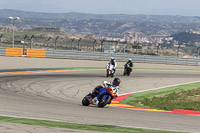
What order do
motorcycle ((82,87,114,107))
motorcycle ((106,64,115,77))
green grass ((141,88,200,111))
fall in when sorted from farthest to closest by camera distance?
1. motorcycle ((106,64,115,77))
2. green grass ((141,88,200,111))
3. motorcycle ((82,87,114,107))

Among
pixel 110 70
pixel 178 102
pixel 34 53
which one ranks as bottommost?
pixel 178 102

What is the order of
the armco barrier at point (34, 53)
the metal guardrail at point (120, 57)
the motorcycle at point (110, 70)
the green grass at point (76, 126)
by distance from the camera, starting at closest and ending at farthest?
the green grass at point (76, 126) < the motorcycle at point (110, 70) < the armco barrier at point (34, 53) < the metal guardrail at point (120, 57)

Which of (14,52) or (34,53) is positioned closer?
(14,52)

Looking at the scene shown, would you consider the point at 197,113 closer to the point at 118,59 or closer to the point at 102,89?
the point at 102,89

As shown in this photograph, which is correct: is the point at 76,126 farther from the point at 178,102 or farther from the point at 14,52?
the point at 14,52

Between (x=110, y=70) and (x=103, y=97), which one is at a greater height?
(x=103, y=97)

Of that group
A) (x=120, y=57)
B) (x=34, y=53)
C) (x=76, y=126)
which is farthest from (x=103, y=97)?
(x=120, y=57)

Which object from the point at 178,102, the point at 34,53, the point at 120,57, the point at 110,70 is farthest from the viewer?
the point at 120,57

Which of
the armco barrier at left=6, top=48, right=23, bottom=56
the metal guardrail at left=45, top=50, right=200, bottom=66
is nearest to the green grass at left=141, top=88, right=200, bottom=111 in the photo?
the metal guardrail at left=45, top=50, right=200, bottom=66

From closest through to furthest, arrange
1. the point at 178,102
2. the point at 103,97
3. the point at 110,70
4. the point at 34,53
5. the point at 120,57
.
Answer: the point at 103,97
the point at 178,102
the point at 110,70
the point at 34,53
the point at 120,57

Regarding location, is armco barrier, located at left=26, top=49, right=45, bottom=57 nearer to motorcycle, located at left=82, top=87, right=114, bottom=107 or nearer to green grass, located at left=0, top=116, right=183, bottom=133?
motorcycle, located at left=82, top=87, right=114, bottom=107

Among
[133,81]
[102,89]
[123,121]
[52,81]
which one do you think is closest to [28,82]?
[52,81]

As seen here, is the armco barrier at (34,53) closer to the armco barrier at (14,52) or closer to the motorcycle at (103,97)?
the armco barrier at (14,52)

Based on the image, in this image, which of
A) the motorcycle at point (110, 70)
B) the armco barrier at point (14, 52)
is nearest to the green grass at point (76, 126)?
the motorcycle at point (110, 70)
